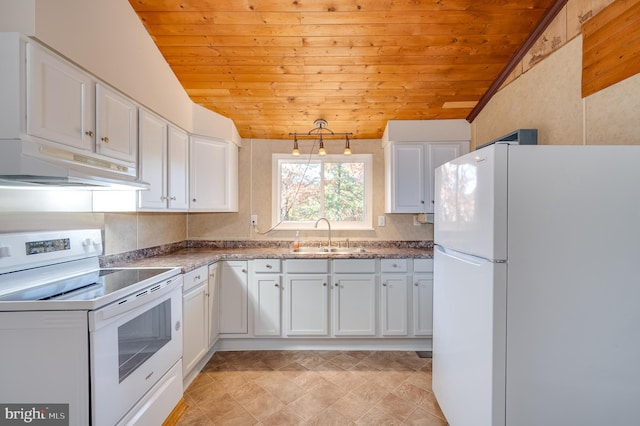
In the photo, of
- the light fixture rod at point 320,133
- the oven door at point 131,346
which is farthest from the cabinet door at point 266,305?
the light fixture rod at point 320,133

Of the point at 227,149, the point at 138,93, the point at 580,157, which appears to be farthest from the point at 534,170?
the point at 227,149

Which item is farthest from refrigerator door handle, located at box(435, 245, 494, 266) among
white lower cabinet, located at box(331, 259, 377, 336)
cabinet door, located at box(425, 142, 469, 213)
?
cabinet door, located at box(425, 142, 469, 213)

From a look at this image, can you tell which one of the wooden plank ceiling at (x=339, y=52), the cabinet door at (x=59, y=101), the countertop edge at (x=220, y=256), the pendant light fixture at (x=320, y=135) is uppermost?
the wooden plank ceiling at (x=339, y=52)

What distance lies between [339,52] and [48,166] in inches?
80.5

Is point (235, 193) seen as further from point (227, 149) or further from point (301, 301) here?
point (301, 301)

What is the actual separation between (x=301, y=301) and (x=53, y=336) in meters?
1.77

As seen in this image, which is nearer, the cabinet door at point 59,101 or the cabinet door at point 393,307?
the cabinet door at point 59,101

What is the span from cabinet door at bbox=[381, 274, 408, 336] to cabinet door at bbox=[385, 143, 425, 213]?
81 cm

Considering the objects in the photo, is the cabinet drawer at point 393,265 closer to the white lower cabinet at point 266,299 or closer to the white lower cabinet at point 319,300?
the white lower cabinet at point 319,300

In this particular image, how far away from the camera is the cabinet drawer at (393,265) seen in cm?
263

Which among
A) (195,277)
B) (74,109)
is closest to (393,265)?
(195,277)

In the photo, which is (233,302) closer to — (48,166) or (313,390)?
(313,390)

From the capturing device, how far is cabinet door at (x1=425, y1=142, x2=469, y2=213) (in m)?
2.91

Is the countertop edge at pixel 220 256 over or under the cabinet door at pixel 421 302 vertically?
over
